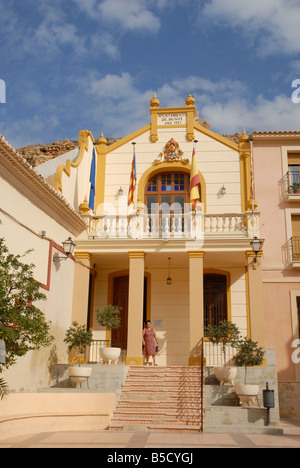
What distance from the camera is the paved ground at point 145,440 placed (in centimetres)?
818

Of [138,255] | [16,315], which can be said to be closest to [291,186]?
[138,255]

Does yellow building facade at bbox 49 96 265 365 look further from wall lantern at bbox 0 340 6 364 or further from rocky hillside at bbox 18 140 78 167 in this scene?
rocky hillside at bbox 18 140 78 167

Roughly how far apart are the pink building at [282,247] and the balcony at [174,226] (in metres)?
2.14

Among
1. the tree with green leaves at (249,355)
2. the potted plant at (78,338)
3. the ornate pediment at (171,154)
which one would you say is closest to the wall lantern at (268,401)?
the tree with green leaves at (249,355)

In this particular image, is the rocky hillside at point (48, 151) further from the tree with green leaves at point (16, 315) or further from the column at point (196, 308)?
the tree with green leaves at point (16, 315)

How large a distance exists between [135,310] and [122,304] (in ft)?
9.19

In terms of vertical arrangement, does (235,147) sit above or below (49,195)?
above

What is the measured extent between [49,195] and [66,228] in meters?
1.94

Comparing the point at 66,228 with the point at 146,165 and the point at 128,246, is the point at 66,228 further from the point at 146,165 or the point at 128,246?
the point at 146,165

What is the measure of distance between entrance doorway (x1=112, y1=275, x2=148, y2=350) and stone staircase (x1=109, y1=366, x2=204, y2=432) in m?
3.07

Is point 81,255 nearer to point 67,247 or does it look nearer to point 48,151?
point 67,247

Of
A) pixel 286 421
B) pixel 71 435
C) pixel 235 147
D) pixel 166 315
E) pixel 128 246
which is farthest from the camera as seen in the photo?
pixel 235 147

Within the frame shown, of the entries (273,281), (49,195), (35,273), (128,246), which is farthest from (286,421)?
(49,195)

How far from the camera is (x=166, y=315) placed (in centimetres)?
1645
